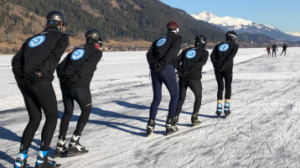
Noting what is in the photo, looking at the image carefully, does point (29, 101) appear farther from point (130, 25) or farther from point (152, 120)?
point (130, 25)

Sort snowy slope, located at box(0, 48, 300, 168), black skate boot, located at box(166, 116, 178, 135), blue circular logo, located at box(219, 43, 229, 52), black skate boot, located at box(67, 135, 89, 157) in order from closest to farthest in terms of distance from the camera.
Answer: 1. snowy slope, located at box(0, 48, 300, 168)
2. black skate boot, located at box(67, 135, 89, 157)
3. black skate boot, located at box(166, 116, 178, 135)
4. blue circular logo, located at box(219, 43, 229, 52)

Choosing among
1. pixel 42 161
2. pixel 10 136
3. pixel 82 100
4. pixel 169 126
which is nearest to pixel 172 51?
pixel 169 126

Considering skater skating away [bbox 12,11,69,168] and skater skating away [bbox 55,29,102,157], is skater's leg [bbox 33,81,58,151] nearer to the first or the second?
skater skating away [bbox 12,11,69,168]

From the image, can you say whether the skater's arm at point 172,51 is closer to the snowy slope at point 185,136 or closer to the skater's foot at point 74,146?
the snowy slope at point 185,136

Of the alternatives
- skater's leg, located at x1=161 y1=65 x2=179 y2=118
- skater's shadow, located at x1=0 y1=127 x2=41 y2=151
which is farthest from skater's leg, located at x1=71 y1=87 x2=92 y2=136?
skater's leg, located at x1=161 y1=65 x2=179 y2=118

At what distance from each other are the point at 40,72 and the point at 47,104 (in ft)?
1.28

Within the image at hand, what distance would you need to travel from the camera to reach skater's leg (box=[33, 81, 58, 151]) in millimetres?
3568

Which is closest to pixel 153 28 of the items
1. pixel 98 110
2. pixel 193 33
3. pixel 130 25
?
pixel 130 25

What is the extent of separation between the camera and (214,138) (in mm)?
5445

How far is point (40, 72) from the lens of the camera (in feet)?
11.5

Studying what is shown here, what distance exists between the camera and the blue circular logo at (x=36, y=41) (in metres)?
3.54

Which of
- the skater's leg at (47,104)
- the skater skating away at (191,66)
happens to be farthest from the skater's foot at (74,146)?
the skater skating away at (191,66)

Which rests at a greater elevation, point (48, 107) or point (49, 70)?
point (49, 70)

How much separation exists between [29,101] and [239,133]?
3.63 meters
